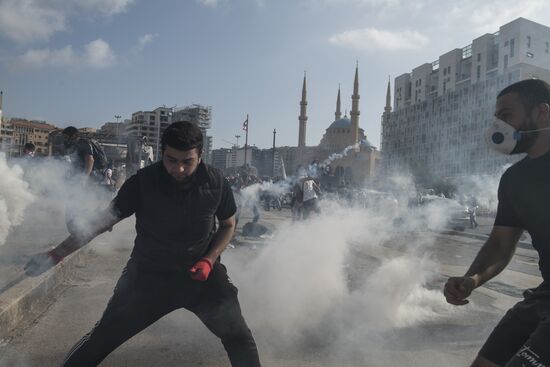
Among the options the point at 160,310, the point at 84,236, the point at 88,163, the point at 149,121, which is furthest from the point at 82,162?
the point at 149,121

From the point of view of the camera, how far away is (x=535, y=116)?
7.04ft

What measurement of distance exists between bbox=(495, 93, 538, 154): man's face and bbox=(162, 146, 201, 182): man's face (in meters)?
1.58

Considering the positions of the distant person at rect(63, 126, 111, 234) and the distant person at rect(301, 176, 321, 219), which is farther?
the distant person at rect(301, 176, 321, 219)

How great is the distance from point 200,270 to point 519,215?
157cm

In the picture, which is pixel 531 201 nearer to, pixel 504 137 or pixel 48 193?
pixel 504 137

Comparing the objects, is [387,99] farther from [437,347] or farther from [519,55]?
[437,347]

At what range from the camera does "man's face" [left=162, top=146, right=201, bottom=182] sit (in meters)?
2.38

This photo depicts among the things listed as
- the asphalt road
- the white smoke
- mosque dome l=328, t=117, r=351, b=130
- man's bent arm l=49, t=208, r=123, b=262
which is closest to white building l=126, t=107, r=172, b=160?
the white smoke

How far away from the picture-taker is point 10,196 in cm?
661

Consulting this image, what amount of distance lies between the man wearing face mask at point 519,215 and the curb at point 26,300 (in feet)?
11.4

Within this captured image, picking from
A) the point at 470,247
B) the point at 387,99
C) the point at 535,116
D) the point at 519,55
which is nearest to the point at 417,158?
the point at 519,55

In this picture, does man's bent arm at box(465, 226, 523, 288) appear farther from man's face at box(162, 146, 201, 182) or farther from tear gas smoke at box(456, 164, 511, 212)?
tear gas smoke at box(456, 164, 511, 212)

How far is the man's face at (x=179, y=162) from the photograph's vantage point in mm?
2379

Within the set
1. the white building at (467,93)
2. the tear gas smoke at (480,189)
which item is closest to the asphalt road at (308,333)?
the white building at (467,93)
